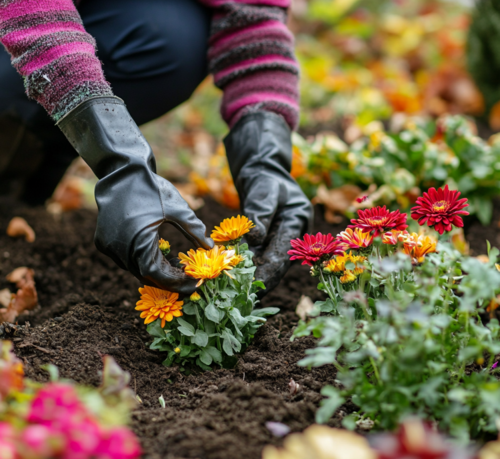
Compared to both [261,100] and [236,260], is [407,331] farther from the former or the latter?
[261,100]

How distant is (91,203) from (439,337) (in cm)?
228

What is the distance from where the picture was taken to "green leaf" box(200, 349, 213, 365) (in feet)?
3.95

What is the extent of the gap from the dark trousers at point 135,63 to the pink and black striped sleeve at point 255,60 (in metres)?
0.13

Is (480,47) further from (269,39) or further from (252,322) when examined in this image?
(252,322)

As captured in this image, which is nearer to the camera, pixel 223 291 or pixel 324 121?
pixel 223 291

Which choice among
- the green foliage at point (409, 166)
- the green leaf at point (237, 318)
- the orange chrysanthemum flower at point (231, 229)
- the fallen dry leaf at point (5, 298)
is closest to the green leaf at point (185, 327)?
the green leaf at point (237, 318)

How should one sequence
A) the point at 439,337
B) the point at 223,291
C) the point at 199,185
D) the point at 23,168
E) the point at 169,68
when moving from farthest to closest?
1. the point at 199,185
2. the point at 23,168
3. the point at 169,68
4. the point at 223,291
5. the point at 439,337

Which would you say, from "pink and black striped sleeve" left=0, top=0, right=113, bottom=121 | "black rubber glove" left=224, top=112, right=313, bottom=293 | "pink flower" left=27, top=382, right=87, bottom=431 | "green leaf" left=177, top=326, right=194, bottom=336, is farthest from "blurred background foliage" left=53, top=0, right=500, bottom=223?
"pink flower" left=27, top=382, right=87, bottom=431

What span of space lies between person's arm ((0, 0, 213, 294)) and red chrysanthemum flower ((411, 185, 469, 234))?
53 centimetres

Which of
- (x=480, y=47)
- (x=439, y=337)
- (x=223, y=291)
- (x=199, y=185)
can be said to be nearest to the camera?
(x=439, y=337)

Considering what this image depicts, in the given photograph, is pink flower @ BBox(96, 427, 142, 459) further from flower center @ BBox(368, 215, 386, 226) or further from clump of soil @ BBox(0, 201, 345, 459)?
flower center @ BBox(368, 215, 386, 226)

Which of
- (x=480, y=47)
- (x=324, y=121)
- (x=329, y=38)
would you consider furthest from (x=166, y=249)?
(x=329, y=38)

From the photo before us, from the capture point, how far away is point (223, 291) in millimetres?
1149

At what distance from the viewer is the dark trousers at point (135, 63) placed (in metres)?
1.81
